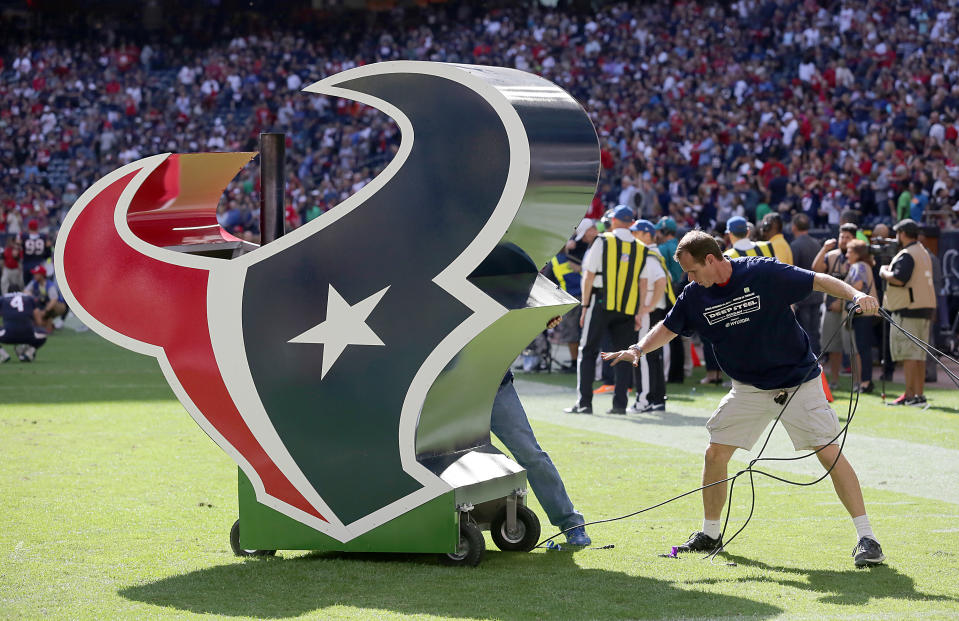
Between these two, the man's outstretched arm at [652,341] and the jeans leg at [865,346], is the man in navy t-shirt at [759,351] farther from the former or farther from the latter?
the jeans leg at [865,346]

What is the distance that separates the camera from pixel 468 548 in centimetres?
638

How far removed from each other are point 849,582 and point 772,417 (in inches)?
36.5

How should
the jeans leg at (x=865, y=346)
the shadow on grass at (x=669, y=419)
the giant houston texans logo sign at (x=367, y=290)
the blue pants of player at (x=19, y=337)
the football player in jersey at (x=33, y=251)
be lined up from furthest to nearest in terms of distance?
the football player in jersey at (x=33, y=251)
the blue pants of player at (x=19, y=337)
the jeans leg at (x=865, y=346)
the shadow on grass at (x=669, y=419)
the giant houston texans logo sign at (x=367, y=290)

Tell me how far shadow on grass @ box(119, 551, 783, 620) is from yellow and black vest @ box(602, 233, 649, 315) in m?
6.40

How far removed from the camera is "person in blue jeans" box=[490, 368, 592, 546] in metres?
6.93

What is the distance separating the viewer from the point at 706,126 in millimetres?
27406

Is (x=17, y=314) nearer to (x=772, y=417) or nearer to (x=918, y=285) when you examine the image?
(x=918, y=285)

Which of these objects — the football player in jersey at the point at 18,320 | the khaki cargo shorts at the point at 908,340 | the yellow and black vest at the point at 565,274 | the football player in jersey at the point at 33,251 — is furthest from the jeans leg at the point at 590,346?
the football player in jersey at the point at 33,251

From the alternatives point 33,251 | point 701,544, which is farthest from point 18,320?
point 701,544

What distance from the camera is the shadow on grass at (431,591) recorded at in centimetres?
552

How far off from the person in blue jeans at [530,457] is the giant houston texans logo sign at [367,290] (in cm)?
38

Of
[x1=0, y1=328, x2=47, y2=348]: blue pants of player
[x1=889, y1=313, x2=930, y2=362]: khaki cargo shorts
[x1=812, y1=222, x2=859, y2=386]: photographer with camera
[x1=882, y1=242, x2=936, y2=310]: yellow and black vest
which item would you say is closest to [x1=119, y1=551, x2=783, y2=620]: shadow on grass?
[x1=889, y1=313, x2=930, y2=362]: khaki cargo shorts

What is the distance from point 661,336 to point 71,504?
13.1ft

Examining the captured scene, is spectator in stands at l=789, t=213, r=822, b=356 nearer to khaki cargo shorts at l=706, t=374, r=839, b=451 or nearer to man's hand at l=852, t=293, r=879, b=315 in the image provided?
khaki cargo shorts at l=706, t=374, r=839, b=451
